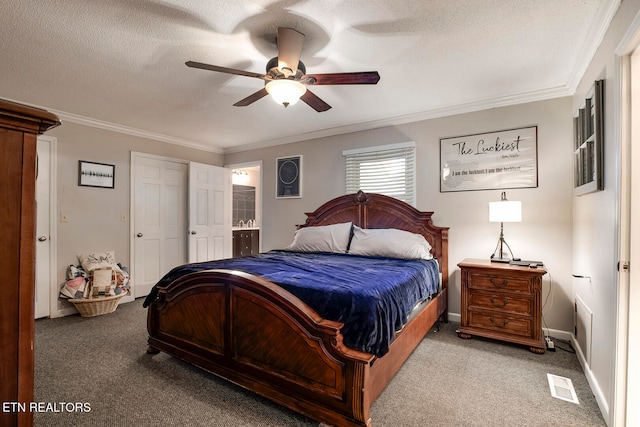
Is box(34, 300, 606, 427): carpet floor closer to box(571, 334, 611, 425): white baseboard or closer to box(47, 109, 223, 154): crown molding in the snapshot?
box(571, 334, 611, 425): white baseboard

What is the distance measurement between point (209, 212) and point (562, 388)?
471cm

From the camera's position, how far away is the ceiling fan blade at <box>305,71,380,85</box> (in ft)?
6.59

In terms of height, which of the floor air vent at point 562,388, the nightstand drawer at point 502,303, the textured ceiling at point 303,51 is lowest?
the floor air vent at point 562,388

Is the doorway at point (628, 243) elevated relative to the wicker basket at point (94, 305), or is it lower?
elevated

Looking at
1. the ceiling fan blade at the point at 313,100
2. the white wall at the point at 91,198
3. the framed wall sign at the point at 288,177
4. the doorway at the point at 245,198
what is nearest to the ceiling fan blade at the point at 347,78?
the ceiling fan blade at the point at 313,100

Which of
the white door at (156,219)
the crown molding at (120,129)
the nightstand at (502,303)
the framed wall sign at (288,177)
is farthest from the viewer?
the framed wall sign at (288,177)

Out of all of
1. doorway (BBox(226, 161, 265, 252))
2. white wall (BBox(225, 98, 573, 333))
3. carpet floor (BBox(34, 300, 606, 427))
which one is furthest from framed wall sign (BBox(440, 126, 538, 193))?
doorway (BBox(226, 161, 265, 252))

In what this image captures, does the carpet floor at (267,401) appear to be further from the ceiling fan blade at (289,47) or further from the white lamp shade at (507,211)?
the ceiling fan blade at (289,47)

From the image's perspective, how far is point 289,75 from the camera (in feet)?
6.82

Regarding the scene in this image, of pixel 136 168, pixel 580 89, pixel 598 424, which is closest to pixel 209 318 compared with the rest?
pixel 598 424

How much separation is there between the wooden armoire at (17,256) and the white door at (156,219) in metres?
4.09

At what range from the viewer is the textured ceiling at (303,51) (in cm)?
188

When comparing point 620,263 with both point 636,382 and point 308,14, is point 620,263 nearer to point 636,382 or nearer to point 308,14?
point 636,382

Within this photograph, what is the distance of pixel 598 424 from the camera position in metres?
1.72
